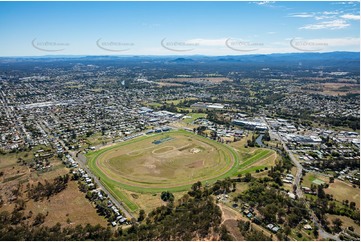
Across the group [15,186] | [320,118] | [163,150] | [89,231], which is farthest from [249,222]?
[320,118]

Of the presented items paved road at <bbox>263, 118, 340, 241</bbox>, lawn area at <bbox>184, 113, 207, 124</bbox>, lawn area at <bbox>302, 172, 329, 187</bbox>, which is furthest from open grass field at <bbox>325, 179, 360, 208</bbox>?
lawn area at <bbox>184, 113, 207, 124</bbox>

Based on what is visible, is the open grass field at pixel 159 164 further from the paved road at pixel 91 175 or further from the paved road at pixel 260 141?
the paved road at pixel 260 141

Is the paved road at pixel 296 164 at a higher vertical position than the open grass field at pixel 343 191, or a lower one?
higher

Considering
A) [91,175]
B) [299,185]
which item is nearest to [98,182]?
[91,175]

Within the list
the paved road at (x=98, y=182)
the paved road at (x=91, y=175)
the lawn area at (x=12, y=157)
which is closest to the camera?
the paved road at (x=98, y=182)

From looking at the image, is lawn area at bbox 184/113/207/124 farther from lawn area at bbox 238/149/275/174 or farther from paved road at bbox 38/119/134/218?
paved road at bbox 38/119/134/218

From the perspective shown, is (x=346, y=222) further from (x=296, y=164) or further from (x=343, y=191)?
(x=296, y=164)

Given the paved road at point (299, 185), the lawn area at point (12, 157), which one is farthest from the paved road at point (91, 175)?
the paved road at point (299, 185)
